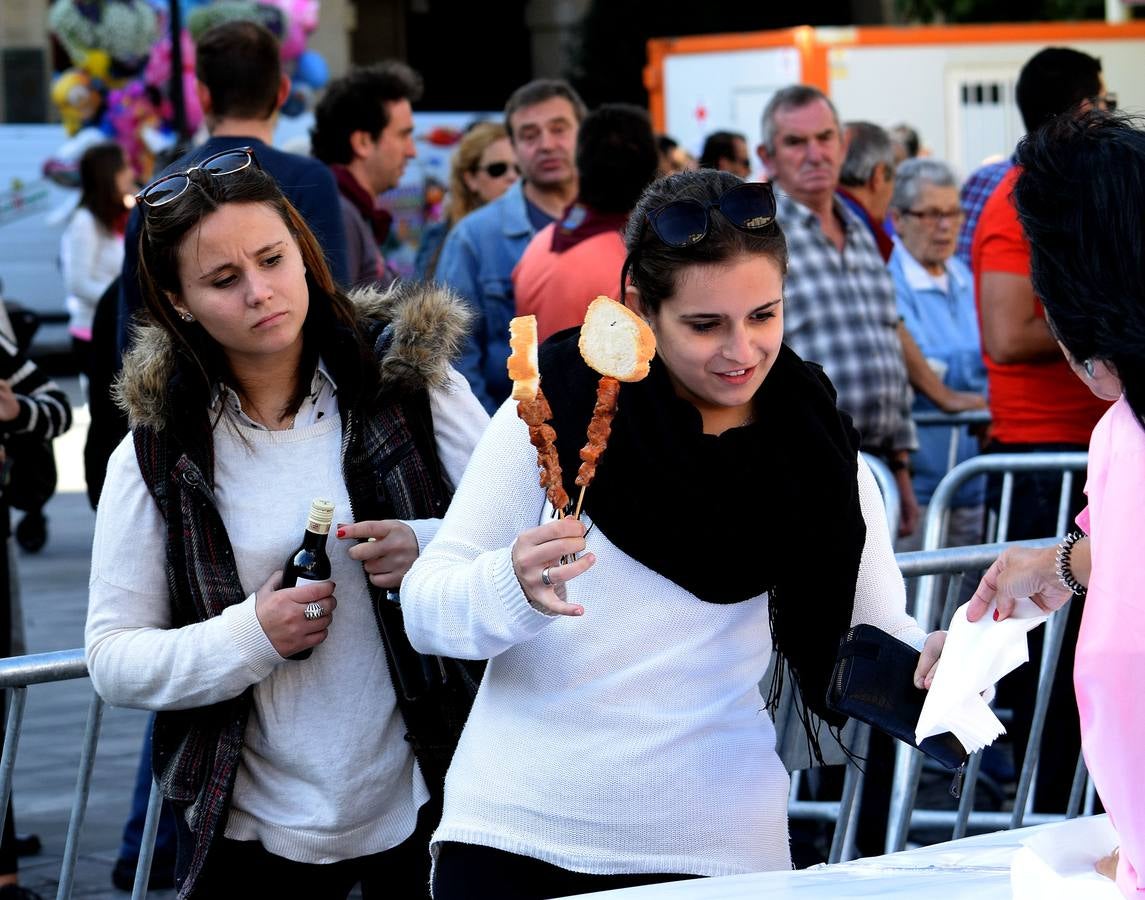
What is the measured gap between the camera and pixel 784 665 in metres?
2.87

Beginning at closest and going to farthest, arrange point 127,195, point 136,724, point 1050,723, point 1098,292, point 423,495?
point 1098,292, point 423,495, point 1050,723, point 136,724, point 127,195

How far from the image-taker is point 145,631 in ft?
9.73

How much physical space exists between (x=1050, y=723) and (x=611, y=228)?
1984mm

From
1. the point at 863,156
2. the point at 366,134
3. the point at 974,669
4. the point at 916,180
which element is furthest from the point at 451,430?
the point at 916,180

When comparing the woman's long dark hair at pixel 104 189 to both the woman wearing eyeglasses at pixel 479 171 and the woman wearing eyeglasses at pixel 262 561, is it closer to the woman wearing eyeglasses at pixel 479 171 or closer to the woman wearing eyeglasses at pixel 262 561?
the woman wearing eyeglasses at pixel 479 171

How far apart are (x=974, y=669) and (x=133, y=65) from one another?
17249 mm

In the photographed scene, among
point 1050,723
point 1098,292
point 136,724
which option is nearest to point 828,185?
→ point 1050,723

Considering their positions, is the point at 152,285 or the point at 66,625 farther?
the point at 66,625

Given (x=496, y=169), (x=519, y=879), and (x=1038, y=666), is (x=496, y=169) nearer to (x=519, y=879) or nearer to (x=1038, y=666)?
(x=1038, y=666)

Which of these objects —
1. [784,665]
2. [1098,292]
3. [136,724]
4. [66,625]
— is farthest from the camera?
[66,625]

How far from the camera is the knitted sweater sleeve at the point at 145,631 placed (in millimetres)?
2883

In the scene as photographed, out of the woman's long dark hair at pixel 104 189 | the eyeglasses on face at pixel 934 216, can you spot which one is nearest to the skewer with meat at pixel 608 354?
the eyeglasses on face at pixel 934 216

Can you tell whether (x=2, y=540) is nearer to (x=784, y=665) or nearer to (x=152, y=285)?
(x=152, y=285)

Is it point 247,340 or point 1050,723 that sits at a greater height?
point 247,340
